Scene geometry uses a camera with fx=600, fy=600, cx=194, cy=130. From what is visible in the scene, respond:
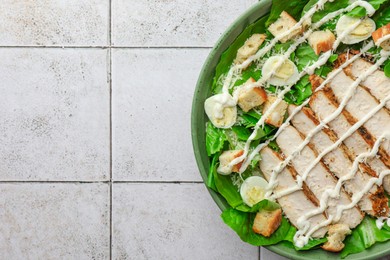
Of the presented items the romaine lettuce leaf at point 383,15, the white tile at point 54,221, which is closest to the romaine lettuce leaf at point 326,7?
the romaine lettuce leaf at point 383,15

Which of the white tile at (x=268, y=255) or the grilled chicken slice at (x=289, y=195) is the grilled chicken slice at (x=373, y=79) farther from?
the white tile at (x=268, y=255)

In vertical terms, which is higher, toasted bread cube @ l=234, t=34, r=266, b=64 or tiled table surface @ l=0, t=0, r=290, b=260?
toasted bread cube @ l=234, t=34, r=266, b=64

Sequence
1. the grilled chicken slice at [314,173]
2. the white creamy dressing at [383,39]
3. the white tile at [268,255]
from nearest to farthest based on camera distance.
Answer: the white creamy dressing at [383,39] → the grilled chicken slice at [314,173] → the white tile at [268,255]

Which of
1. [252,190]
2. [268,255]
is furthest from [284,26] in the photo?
[268,255]

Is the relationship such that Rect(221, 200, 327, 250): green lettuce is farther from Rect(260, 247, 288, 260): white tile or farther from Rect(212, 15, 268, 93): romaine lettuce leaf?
Rect(212, 15, 268, 93): romaine lettuce leaf

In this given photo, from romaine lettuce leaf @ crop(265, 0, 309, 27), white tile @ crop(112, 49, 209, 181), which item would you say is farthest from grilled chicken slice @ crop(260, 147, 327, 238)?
romaine lettuce leaf @ crop(265, 0, 309, 27)

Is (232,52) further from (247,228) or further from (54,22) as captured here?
(54,22)
